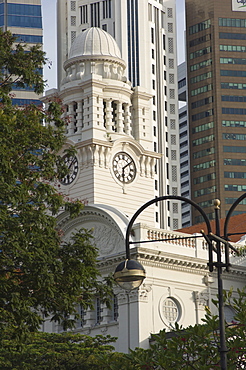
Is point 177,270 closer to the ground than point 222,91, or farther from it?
closer to the ground

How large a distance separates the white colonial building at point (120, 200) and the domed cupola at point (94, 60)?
72 mm

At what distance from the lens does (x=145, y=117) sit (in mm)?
75750

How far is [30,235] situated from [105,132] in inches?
1607

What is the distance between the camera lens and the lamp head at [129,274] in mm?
24516

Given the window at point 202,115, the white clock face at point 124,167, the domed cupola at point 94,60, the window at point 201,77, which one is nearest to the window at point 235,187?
the window at point 202,115

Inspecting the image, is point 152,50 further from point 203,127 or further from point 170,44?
point 203,127

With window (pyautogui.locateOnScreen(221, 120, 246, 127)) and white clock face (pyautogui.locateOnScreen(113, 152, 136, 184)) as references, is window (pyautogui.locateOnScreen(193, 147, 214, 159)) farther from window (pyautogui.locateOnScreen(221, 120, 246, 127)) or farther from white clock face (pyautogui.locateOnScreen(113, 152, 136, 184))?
white clock face (pyautogui.locateOnScreen(113, 152, 136, 184))

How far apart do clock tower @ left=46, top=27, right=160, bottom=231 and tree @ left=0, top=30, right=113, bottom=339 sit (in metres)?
35.1

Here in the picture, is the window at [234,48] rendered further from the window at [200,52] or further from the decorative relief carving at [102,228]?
the decorative relief carving at [102,228]

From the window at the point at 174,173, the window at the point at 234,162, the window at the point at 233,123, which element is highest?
the window at the point at 233,123

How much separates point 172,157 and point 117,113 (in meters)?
81.4

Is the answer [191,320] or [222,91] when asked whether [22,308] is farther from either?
[222,91]

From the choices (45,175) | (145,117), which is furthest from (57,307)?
(145,117)


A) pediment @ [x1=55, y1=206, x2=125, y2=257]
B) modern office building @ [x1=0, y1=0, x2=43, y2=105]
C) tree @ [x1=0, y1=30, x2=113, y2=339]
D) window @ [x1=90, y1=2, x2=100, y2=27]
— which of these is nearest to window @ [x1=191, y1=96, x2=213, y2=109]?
window @ [x1=90, y1=2, x2=100, y2=27]
